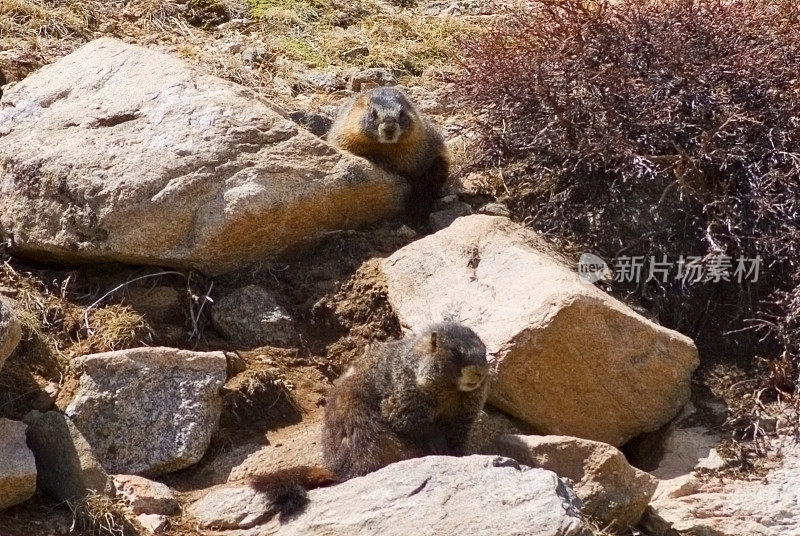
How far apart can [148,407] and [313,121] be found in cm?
363

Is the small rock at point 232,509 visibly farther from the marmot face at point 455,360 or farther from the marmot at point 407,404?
the marmot face at point 455,360

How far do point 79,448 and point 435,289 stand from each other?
91.8 inches

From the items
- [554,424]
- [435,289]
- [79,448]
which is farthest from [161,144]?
[554,424]

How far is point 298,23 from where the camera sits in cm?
1087

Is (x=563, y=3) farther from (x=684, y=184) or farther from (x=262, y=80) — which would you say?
(x=262, y=80)

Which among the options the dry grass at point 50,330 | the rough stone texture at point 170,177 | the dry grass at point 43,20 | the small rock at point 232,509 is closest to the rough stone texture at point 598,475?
the small rock at point 232,509

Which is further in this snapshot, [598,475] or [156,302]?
[156,302]

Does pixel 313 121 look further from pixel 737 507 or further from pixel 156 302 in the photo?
pixel 737 507

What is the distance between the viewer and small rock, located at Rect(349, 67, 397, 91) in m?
10.1

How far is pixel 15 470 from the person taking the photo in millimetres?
5426

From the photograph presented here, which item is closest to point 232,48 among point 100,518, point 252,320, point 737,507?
point 252,320

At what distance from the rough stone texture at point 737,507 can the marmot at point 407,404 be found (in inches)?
44.5

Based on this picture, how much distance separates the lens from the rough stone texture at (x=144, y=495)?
18.8 ft

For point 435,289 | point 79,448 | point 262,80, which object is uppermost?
point 262,80
